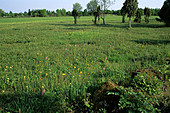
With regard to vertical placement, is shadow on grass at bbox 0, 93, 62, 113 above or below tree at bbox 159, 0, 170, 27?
below

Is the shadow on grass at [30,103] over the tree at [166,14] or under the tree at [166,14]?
under

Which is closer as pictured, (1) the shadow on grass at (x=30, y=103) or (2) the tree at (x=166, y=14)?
(1) the shadow on grass at (x=30, y=103)

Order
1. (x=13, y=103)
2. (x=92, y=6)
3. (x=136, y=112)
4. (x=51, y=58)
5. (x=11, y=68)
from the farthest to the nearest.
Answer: (x=92, y=6) → (x=51, y=58) → (x=11, y=68) → (x=13, y=103) → (x=136, y=112)

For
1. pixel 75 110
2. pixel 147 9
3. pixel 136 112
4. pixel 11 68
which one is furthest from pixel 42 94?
pixel 147 9

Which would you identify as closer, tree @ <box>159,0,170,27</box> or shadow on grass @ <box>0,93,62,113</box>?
shadow on grass @ <box>0,93,62,113</box>

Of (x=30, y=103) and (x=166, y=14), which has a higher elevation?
(x=166, y=14)

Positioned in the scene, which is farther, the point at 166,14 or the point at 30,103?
the point at 166,14

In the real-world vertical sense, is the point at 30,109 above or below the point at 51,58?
below

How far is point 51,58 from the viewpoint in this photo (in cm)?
707

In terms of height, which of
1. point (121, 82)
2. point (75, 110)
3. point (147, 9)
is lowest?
point (75, 110)

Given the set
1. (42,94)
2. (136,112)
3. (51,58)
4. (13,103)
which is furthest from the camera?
(51,58)

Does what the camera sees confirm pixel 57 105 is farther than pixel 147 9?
No

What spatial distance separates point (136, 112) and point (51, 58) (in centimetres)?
521

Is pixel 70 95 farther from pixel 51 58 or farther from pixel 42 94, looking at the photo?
pixel 51 58
